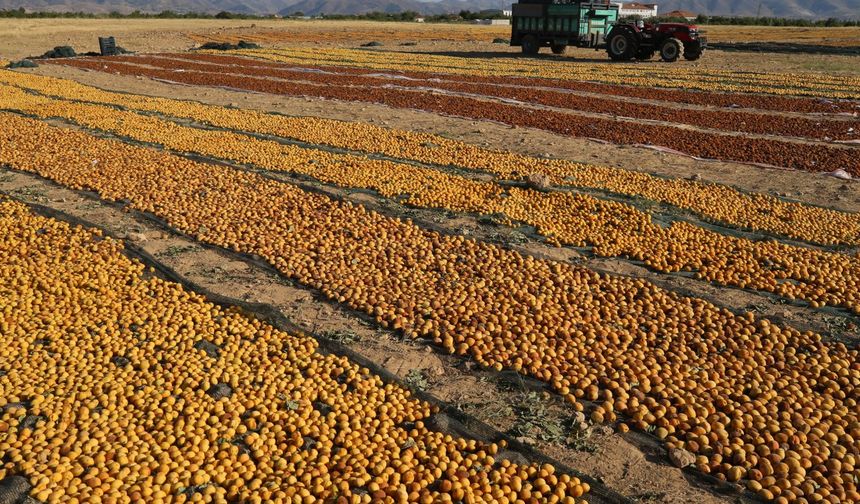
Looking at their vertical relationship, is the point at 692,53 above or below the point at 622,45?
below

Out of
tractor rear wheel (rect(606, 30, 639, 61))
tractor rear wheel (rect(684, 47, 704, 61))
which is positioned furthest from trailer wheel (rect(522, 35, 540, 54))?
tractor rear wheel (rect(684, 47, 704, 61))

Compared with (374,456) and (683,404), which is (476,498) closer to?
(374,456)

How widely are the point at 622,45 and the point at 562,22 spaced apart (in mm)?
3413

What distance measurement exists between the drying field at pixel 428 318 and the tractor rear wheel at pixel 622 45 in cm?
1557

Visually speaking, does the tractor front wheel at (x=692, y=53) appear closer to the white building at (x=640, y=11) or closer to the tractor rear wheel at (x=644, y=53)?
the tractor rear wheel at (x=644, y=53)

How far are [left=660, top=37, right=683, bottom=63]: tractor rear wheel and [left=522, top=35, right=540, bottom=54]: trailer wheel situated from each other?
21.2ft

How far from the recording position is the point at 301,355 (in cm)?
459

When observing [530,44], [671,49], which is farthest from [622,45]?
[530,44]

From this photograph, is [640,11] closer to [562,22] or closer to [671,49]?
[562,22]

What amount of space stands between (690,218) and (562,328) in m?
3.72

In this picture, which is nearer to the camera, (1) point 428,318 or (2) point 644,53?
(1) point 428,318

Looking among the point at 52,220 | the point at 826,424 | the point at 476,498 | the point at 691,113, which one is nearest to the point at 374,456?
the point at 476,498

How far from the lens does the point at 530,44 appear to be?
1177 inches

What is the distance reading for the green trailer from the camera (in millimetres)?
27484
